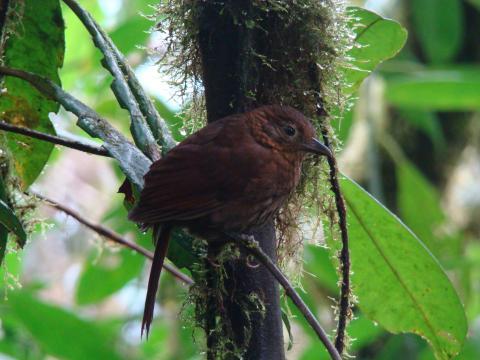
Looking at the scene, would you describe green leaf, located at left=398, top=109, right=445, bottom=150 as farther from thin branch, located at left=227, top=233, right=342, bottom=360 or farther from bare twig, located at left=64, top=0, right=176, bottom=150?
thin branch, located at left=227, top=233, right=342, bottom=360

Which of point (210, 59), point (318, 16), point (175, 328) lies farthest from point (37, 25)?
point (175, 328)

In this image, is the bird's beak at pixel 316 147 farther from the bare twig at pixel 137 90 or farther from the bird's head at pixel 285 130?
the bare twig at pixel 137 90

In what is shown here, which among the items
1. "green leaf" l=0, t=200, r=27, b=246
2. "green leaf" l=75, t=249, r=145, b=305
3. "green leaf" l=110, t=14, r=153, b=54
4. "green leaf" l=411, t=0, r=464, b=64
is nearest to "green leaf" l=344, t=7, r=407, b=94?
"green leaf" l=0, t=200, r=27, b=246

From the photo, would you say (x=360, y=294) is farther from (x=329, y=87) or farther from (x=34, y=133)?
(x=34, y=133)

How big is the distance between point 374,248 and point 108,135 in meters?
0.78

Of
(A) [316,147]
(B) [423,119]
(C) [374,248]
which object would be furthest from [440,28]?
(A) [316,147]

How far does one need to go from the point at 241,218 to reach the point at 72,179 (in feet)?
18.6

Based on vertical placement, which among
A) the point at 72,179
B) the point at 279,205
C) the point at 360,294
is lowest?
the point at 360,294

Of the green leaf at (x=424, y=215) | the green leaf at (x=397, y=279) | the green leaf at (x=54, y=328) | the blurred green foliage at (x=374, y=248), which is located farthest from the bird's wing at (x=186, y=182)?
the green leaf at (x=424, y=215)

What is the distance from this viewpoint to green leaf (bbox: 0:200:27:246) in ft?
5.86

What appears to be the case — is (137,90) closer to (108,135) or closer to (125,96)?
(125,96)

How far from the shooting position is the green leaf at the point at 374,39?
2.16 meters

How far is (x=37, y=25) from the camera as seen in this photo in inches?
80.6

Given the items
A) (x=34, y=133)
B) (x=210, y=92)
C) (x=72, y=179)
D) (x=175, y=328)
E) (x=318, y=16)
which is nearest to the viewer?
(x=34, y=133)
